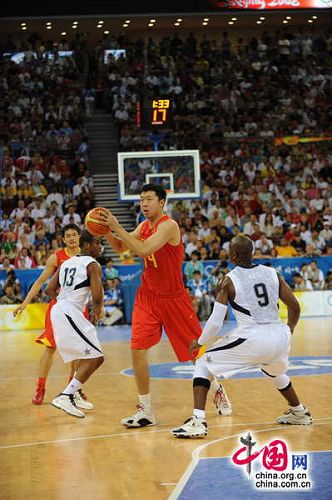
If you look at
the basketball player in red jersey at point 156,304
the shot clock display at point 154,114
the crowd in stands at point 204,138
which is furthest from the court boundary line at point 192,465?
the shot clock display at point 154,114

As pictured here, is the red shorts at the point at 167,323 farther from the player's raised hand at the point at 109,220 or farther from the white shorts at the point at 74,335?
the player's raised hand at the point at 109,220

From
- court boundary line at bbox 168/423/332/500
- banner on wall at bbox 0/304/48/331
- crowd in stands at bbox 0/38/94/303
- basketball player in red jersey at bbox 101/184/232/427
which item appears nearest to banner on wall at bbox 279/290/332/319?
banner on wall at bbox 0/304/48/331

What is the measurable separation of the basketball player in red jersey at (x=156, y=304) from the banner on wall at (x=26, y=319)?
11.0m

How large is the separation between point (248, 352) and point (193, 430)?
0.74 metres

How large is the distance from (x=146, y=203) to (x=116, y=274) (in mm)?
11467

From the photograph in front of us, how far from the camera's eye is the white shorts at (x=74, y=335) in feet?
28.8

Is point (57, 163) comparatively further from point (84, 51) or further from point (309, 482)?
point (309, 482)

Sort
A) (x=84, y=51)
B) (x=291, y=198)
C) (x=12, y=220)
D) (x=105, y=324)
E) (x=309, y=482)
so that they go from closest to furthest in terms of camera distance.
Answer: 1. (x=309, y=482)
2. (x=105, y=324)
3. (x=12, y=220)
4. (x=291, y=198)
5. (x=84, y=51)

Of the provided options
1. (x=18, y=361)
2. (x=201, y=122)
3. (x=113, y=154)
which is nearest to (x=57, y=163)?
(x=113, y=154)

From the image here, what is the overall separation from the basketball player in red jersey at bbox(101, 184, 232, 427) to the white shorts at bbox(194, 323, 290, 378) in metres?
0.68

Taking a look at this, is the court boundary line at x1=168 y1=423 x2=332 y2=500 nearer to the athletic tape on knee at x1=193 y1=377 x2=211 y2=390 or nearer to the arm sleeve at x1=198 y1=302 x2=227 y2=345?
the athletic tape on knee at x1=193 y1=377 x2=211 y2=390

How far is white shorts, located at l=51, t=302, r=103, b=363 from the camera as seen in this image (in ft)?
28.8

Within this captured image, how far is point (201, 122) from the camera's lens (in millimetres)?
26156

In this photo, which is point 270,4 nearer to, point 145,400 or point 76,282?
point 76,282
